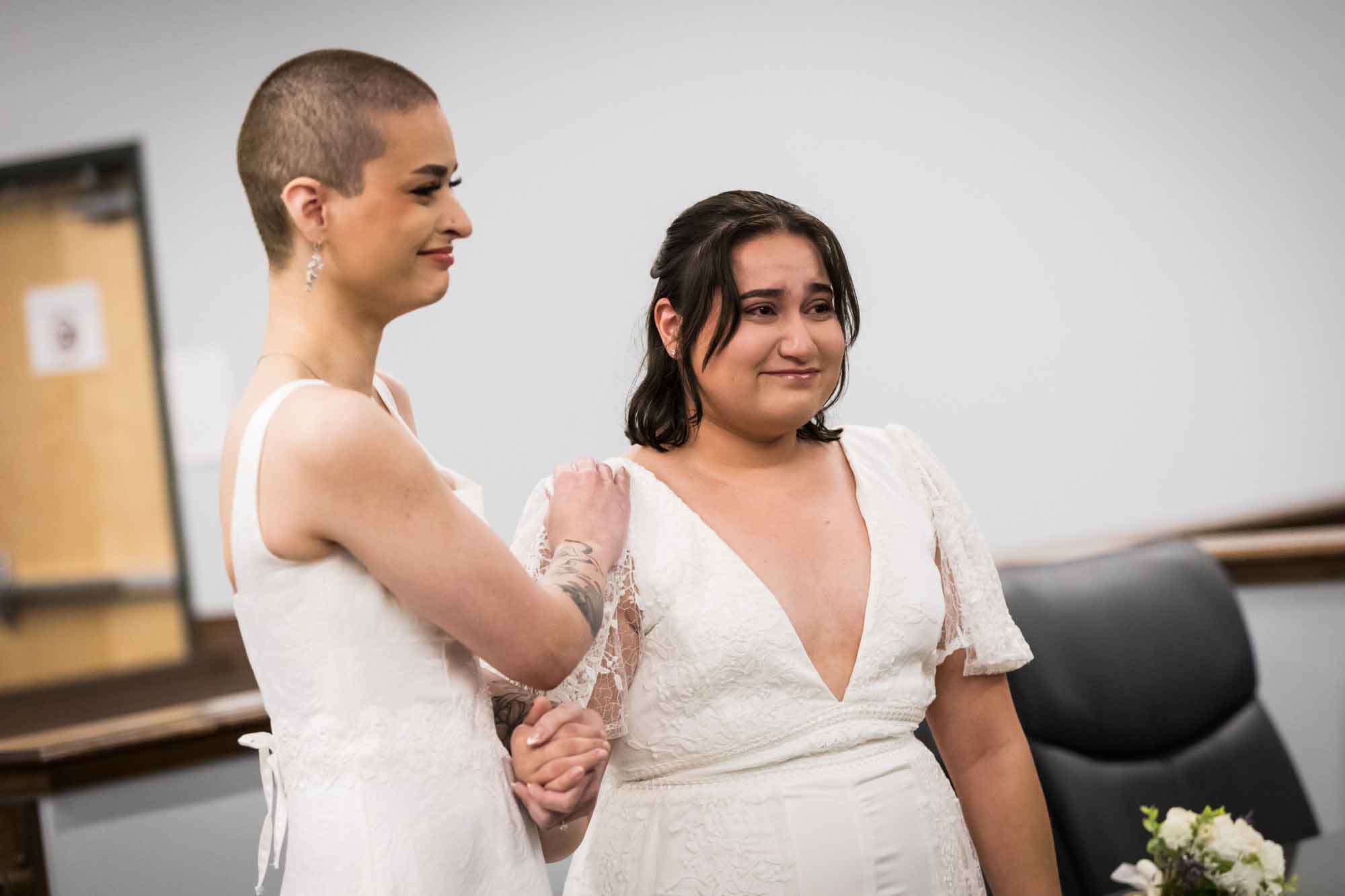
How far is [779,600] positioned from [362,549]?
25.8 inches

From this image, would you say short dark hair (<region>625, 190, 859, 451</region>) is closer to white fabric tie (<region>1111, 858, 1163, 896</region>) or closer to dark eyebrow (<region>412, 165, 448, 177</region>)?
dark eyebrow (<region>412, 165, 448, 177</region>)

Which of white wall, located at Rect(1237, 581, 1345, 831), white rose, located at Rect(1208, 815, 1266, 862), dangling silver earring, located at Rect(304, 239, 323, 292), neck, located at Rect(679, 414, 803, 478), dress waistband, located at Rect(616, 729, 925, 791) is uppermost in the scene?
dangling silver earring, located at Rect(304, 239, 323, 292)

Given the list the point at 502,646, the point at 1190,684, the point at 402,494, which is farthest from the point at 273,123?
the point at 1190,684

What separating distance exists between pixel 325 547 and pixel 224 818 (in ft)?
5.05

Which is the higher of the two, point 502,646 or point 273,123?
point 273,123

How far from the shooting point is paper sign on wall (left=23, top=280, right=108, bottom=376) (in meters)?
4.71

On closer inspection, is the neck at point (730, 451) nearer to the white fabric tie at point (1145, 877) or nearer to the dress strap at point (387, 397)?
the dress strap at point (387, 397)

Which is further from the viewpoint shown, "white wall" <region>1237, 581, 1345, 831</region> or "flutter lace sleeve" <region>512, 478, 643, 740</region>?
"white wall" <region>1237, 581, 1345, 831</region>

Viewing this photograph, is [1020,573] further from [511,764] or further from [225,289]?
[225,289]

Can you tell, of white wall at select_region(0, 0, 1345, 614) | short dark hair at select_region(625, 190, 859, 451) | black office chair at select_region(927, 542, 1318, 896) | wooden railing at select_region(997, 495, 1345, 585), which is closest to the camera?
short dark hair at select_region(625, 190, 859, 451)

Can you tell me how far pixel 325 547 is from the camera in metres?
1.14

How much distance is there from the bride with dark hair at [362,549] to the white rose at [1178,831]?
2.52ft

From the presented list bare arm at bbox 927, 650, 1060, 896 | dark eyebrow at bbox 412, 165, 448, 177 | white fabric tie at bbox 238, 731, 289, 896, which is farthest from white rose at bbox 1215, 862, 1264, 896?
dark eyebrow at bbox 412, 165, 448, 177

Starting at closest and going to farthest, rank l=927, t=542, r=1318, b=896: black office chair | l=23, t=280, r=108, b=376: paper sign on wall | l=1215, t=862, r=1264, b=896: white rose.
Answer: l=1215, t=862, r=1264, b=896: white rose
l=927, t=542, r=1318, b=896: black office chair
l=23, t=280, r=108, b=376: paper sign on wall
